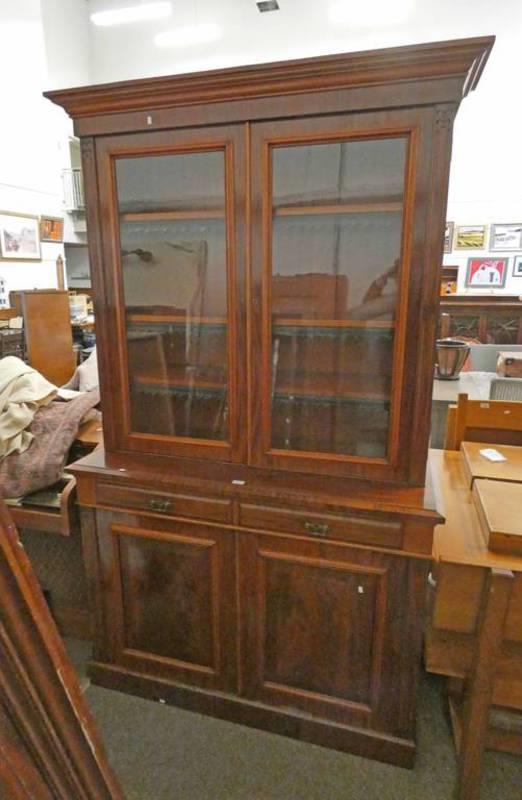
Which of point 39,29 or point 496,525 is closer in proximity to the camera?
point 496,525

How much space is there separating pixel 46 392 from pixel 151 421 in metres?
0.67

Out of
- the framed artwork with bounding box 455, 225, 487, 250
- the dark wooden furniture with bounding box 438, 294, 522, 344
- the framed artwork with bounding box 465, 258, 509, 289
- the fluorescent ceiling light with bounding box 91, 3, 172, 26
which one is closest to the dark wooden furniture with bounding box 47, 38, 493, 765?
the dark wooden furniture with bounding box 438, 294, 522, 344

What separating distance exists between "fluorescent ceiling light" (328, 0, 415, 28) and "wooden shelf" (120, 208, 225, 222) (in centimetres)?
Answer: 665

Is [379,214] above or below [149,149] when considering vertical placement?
below

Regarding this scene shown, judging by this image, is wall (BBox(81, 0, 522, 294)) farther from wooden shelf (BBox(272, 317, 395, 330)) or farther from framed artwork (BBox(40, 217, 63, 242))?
wooden shelf (BBox(272, 317, 395, 330))

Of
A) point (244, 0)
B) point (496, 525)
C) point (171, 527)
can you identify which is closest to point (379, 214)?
point (496, 525)

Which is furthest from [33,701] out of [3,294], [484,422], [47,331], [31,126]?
[31,126]

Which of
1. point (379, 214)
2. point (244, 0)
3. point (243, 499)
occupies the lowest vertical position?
point (243, 499)

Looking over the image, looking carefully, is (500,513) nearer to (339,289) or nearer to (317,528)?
(317,528)

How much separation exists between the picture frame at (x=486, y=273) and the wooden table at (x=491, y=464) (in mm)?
6052

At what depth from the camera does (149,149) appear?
143 centimetres

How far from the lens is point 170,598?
1.68 m

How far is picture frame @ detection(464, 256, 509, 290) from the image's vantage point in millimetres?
7031

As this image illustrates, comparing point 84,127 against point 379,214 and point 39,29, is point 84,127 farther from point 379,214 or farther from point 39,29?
point 39,29
